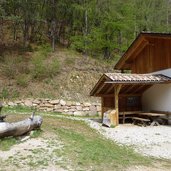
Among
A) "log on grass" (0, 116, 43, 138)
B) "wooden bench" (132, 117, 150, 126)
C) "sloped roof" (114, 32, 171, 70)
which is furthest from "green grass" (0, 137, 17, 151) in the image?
"sloped roof" (114, 32, 171, 70)

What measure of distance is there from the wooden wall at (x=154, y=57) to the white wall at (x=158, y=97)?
Answer: 48cm

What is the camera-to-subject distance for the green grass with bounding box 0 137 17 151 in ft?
25.9

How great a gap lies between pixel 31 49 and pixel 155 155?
A: 1851 centimetres

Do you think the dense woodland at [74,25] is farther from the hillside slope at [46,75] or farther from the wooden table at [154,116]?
the wooden table at [154,116]

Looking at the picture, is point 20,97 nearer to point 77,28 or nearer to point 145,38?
point 145,38

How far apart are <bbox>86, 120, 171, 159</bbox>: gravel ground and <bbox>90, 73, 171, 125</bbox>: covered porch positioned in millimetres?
1243

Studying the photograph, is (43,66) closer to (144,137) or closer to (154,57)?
(154,57)

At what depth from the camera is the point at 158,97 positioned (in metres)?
16.3

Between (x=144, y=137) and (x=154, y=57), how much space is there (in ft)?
21.9

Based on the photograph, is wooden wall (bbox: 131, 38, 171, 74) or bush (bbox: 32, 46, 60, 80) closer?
wooden wall (bbox: 131, 38, 171, 74)

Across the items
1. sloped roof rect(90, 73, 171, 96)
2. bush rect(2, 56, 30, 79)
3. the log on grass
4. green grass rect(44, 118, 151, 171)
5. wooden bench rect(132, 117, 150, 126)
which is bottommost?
green grass rect(44, 118, 151, 171)

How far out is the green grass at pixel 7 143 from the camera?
25.9 feet

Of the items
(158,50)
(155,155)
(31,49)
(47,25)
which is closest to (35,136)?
(155,155)

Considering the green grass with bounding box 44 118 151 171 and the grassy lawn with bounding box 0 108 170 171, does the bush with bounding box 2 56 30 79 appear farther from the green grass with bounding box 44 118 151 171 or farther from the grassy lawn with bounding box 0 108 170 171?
the green grass with bounding box 44 118 151 171
